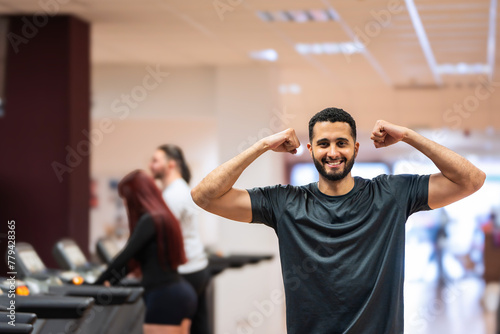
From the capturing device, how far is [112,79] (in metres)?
8.82

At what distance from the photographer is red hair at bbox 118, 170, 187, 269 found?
403 centimetres

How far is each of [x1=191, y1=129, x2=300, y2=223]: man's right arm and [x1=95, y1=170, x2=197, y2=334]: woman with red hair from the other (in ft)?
5.10

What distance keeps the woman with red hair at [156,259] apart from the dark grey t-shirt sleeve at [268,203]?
160cm

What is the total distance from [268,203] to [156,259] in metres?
1.71

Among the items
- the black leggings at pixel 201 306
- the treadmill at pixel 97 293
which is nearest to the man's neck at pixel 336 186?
the treadmill at pixel 97 293

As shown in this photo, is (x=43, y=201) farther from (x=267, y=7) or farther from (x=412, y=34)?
(x=412, y=34)

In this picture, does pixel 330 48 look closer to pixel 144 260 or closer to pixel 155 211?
pixel 155 211

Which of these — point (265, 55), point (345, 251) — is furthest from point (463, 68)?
point (345, 251)

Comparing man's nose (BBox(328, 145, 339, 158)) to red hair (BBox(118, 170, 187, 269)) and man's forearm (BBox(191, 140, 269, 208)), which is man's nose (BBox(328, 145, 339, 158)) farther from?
red hair (BBox(118, 170, 187, 269))

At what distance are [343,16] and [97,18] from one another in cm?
199

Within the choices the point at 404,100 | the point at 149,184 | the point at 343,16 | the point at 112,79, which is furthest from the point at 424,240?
the point at 149,184

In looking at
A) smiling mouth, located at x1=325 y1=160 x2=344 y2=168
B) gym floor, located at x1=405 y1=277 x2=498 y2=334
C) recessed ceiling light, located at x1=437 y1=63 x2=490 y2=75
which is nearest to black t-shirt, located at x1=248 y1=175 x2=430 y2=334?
smiling mouth, located at x1=325 y1=160 x2=344 y2=168

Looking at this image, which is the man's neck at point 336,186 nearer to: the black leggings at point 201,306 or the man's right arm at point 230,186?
the man's right arm at point 230,186

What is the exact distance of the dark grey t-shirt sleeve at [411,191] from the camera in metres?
2.42
